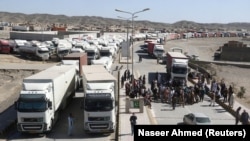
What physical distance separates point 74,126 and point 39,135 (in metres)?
2.75

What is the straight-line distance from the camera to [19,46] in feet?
207

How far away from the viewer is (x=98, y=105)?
2389 centimetres

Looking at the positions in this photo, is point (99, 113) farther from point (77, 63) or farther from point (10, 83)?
point (10, 83)

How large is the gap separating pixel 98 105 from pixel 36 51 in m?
37.2

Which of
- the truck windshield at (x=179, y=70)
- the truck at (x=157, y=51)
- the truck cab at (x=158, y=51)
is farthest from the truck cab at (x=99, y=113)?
the truck cab at (x=158, y=51)

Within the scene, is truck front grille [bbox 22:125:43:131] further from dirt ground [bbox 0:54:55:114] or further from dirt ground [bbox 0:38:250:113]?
dirt ground [bbox 0:38:250:113]

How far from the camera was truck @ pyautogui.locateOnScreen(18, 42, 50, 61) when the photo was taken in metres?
59.2

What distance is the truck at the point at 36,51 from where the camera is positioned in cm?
5922

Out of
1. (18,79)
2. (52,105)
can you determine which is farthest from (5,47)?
(52,105)

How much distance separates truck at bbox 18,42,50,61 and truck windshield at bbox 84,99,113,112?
36732mm

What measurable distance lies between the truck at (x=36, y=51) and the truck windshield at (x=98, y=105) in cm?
3673

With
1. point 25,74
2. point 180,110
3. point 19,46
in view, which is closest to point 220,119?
point 180,110

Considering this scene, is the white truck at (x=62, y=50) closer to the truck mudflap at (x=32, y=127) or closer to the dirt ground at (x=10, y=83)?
the dirt ground at (x=10, y=83)

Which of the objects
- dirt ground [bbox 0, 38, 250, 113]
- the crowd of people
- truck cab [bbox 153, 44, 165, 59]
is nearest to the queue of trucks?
the crowd of people
